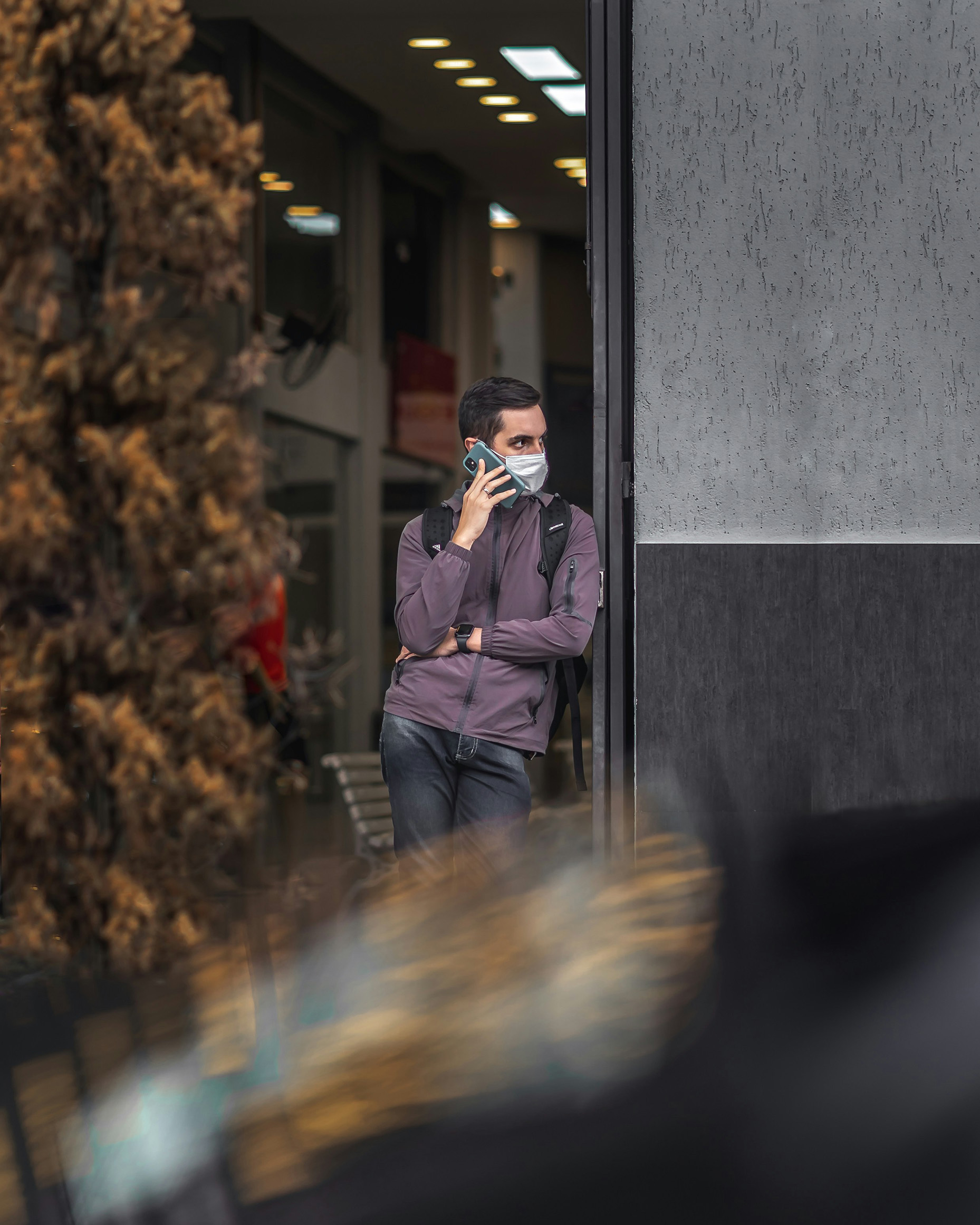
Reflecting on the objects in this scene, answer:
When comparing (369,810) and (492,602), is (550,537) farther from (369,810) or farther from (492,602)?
(369,810)

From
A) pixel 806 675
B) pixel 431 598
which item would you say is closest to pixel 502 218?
pixel 806 675

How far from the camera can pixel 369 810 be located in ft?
20.4

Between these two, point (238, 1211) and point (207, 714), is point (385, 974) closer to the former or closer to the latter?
point (238, 1211)

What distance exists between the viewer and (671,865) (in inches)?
141

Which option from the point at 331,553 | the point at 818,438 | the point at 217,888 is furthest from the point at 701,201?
the point at 331,553

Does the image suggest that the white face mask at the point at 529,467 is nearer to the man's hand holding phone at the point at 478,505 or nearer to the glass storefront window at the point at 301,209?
the man's hand holding phone at the point at 478,505

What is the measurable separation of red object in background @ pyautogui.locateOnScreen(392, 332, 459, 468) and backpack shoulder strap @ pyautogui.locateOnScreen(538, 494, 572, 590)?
926 cm

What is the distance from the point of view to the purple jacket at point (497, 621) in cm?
306

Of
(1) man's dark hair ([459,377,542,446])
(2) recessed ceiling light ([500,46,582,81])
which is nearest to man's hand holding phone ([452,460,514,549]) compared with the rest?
(1) man's dark hair ([459,377,542,446])

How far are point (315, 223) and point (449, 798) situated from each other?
27.3ft

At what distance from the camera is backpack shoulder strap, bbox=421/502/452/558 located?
315 centimetres

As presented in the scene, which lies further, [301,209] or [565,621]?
[301,209]

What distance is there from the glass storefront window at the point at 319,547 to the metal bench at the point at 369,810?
10.9 feet

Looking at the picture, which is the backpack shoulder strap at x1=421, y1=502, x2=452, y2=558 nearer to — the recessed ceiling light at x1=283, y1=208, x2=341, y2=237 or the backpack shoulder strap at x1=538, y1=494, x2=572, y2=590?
the backpack shoulder strap at x1=538, y1=494, x2=572, y2=590
